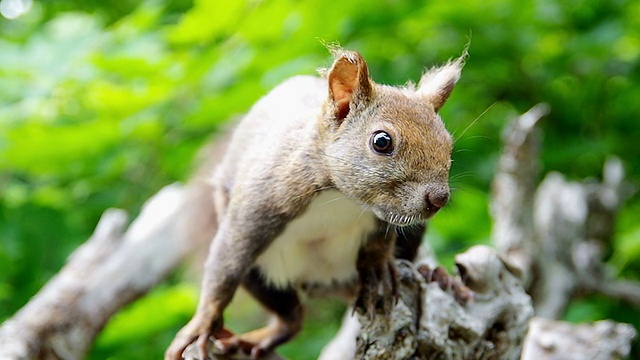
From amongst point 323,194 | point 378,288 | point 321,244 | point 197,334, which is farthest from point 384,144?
point 197,334

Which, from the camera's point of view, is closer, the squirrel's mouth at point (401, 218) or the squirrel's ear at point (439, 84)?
the squirrel's mouth at point (401, 218)

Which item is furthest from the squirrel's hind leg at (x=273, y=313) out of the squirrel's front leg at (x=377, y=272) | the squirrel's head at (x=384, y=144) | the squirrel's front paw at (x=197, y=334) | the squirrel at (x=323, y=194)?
the squirrel's head at (x=384, y=144)

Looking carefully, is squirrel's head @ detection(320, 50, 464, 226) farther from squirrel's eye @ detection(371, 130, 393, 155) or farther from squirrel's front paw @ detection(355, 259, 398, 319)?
squirrel's front paw @ detection(355, 259, 398, 319)

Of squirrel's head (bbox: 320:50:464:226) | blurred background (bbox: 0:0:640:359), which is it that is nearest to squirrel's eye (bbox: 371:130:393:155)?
squirrel's head (bbox: 320:50:464:226)

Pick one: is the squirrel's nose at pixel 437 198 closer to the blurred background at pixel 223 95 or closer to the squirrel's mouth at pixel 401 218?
the squirrel's mouth at pixel 401 218

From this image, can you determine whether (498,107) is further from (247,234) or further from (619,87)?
(247,234)

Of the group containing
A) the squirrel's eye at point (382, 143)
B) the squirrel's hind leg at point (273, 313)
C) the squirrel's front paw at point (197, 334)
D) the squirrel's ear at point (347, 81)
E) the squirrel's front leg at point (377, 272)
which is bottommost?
the squirrel's hind leg at point (273, 313)

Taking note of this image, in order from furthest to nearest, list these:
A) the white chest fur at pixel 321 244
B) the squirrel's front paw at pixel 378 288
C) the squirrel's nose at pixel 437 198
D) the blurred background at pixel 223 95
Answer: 1. the blurred background at pixel 223 95
2. the white chest fur at pixel 321 244
3. the squirrel's front paw at pixel 378 288
4. the squirrel's nose at pixel 437 198

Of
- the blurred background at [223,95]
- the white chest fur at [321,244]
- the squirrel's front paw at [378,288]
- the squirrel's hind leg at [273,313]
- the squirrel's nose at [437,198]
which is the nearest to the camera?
the squirrel's nose at [437,198]
